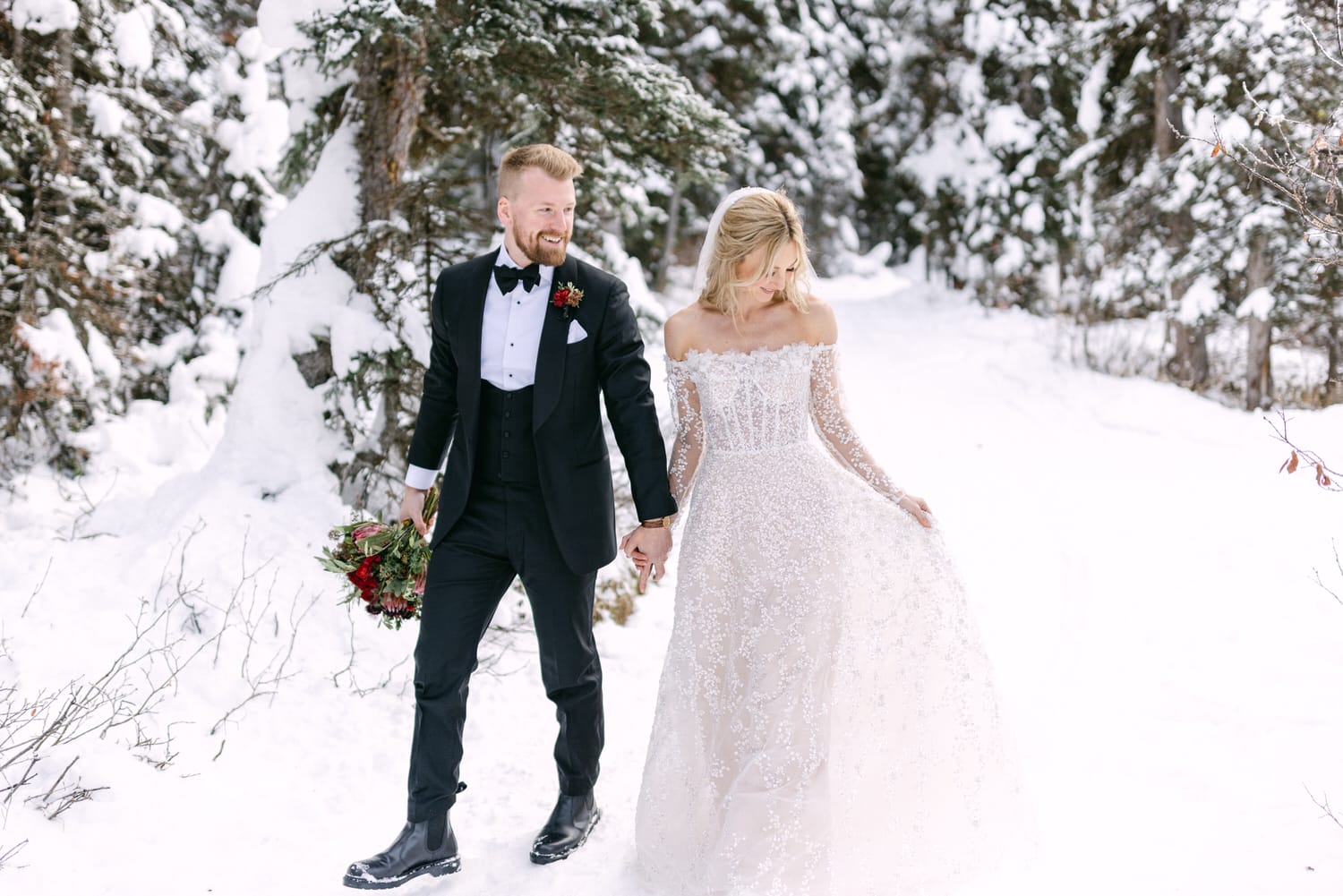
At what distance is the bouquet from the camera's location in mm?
3828

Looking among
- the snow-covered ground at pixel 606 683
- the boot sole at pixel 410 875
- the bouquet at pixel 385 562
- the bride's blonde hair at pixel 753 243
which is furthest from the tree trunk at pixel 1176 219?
the boot sole at pixel 410 875

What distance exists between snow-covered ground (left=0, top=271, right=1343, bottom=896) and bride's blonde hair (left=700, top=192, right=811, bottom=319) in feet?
7.05

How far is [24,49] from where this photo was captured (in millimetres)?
8992

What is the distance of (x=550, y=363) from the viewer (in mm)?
3484

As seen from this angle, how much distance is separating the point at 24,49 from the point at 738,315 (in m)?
8.55

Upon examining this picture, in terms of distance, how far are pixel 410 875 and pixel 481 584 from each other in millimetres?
1014

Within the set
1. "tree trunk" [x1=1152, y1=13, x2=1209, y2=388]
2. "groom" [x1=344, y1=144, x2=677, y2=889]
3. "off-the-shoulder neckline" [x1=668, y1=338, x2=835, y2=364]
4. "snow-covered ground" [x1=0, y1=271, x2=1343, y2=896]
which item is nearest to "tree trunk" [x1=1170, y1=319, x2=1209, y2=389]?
"tree trunk" [x1=1152, y1=13, x2=1209, y2=388]

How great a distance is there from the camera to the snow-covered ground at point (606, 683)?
12.2 ft

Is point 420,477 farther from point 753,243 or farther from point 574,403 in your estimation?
point 753,243

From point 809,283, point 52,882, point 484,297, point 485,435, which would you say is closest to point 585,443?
point 485,435

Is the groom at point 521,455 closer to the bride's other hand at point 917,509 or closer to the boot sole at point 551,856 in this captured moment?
the boot sole at point 551,856

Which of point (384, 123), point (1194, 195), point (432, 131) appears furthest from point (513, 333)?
point (1194, 195)

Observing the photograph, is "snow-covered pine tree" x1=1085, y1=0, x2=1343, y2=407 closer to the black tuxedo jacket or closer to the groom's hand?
the black tuxedo jacket

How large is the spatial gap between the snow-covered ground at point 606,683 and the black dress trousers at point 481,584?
490mm
